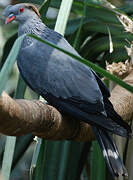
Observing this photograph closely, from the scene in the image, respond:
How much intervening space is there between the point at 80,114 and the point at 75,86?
0.13 meters

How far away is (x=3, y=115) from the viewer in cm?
93

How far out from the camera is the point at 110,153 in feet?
4.52

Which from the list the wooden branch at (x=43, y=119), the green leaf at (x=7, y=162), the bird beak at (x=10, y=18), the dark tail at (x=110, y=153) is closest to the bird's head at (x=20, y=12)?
the bird beak at (x=10, y=18)

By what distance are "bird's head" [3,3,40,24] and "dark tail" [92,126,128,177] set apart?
705 mm

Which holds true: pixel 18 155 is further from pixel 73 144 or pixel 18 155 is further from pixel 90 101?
pixel 90 101

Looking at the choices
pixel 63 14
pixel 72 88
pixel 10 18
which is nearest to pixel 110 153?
pixel 72 88

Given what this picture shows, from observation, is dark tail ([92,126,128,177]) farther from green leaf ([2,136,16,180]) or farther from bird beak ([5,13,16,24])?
bird beak ([5,13,16,24])

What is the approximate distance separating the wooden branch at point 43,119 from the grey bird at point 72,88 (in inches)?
2.5

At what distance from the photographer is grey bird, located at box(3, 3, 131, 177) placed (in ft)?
4.52

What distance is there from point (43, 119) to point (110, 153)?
0.34m

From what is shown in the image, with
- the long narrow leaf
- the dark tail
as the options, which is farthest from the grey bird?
the long narrow leaf

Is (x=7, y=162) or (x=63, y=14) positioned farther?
(x=63, y=14)

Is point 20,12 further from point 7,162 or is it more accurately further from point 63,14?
point 7,162

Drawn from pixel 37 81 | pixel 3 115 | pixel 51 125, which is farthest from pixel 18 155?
pixel 3 115
